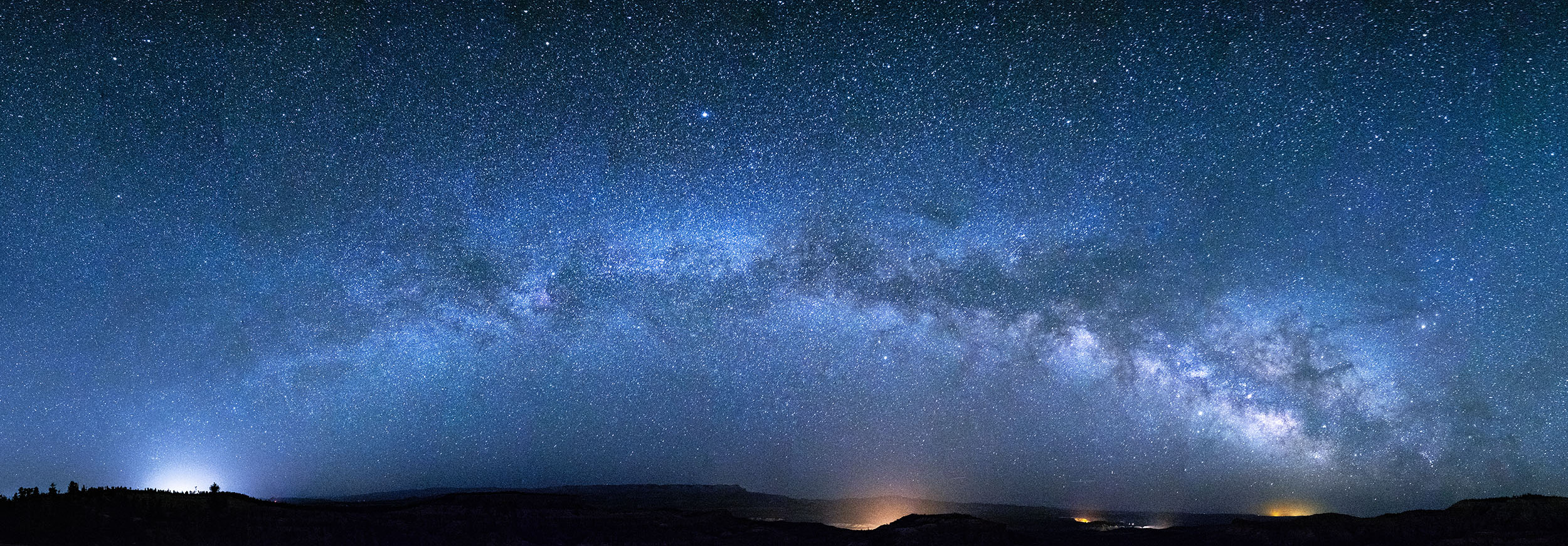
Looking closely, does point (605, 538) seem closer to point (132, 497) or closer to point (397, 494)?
point (132, 497)

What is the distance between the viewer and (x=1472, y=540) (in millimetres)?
55906

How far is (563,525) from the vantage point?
54875 mm

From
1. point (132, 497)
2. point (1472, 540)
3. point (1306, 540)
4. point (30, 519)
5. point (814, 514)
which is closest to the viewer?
point (30, 519)

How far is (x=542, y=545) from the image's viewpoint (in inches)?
2077

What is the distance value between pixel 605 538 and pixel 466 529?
28.9ft

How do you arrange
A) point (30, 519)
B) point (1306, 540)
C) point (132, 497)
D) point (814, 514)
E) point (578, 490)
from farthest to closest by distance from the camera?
1. point (578, 490)
2. point (814, 514)
3. point (1306, 540)
4. point (132, 497)
5. point (30, 519)

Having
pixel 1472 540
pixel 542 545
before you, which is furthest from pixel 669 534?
pixel 1472 540

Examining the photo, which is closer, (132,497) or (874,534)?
(132,497)

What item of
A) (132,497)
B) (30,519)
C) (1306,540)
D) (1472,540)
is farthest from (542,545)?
(1472,540)

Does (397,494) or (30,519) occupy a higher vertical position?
(30,519)

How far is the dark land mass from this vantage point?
39.1m

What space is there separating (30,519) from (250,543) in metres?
9.31

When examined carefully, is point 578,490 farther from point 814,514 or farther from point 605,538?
point 605,538

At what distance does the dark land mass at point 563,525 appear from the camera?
128 ft
